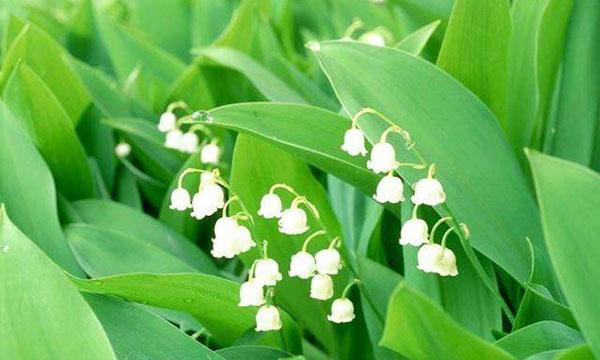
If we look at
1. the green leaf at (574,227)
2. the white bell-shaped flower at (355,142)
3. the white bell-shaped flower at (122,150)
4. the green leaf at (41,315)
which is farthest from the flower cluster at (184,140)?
the green leaf at (574,227)

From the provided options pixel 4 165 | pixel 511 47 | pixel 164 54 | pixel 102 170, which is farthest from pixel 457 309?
pixel 164 54

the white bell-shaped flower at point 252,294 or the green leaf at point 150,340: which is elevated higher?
the white bell-shaped flower at point 252,294

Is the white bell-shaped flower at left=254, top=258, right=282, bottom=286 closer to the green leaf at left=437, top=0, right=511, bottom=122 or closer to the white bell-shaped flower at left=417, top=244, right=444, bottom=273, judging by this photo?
the white bell-shaped flower at left=417, top=244, right=444, bottom=273

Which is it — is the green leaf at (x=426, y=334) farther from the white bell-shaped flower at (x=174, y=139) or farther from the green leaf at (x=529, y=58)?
the white bell-shaped flower at (x=174, y=139)

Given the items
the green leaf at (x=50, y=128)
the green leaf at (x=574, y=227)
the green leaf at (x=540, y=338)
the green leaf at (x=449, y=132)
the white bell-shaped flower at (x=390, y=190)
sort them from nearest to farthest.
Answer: the green leaf at (x=574, y=227), the green leaf at (x=540, y=338), the white bell-shaped flower at (x=390, y=190), the green leaf at (x=449, y=132), the green leaf at (x=50, y=128)

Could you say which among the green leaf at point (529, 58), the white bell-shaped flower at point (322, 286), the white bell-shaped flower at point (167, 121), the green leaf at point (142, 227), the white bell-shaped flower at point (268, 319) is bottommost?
the green leaf at point (142, 227)

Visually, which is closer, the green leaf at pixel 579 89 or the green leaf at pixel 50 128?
the green leaf at pixel 579 89
